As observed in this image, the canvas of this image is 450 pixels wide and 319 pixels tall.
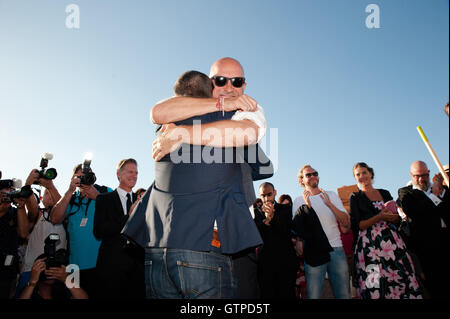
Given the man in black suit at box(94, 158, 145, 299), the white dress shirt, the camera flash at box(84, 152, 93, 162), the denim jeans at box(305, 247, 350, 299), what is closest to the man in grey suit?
the man in black suit at box(94, 158, 145, 299)

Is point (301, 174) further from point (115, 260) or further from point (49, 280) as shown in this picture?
point (49, 280)

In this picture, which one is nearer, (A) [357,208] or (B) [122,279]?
(B) [122,279]

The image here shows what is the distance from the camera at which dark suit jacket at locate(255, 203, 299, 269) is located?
4.90 meters

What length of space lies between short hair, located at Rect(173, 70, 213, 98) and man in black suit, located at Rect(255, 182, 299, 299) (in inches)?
136

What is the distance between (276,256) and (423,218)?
235 centimetres

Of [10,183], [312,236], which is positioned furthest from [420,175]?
[10,183]

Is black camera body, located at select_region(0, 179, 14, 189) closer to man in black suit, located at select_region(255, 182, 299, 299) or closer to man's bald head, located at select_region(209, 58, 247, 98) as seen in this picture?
man in black suit, located at select_region(255, 182, 299, 299)

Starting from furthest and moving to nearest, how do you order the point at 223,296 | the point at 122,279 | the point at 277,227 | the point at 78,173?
the point at 277,227 → the point at 78,173 → the point at 122,279 → the point at 223,296

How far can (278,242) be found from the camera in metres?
5.01

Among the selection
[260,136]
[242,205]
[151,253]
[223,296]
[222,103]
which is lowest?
[223,296]
